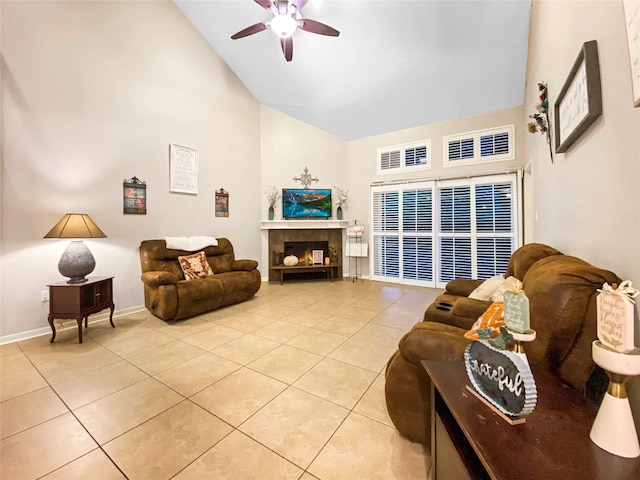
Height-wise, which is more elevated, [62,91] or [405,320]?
[62,91]

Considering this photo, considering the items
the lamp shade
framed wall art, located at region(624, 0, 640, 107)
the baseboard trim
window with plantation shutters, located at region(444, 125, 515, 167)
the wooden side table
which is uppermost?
window with plantation shutters, located at region(444, 125, 515, 167)

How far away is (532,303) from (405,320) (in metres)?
2.37

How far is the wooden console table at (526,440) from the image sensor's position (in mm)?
566

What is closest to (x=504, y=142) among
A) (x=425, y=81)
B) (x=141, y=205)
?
(x=425, y=81)

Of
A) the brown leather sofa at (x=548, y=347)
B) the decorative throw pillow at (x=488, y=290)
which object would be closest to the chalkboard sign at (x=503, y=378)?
the brown leather sofa at (x=548, y=347)

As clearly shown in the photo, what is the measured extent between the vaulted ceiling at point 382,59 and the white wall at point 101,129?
0.88 metres

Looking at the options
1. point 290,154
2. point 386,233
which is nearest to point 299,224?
point 290,154

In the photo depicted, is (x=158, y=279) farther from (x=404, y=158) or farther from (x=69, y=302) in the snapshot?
(x=404, y=158)

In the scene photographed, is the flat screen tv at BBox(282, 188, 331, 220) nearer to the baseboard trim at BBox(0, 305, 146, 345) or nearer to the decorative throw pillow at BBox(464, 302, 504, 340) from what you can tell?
the baseboard trim at BBox(0, 305, 146, 345)

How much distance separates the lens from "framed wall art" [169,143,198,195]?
13.5ft

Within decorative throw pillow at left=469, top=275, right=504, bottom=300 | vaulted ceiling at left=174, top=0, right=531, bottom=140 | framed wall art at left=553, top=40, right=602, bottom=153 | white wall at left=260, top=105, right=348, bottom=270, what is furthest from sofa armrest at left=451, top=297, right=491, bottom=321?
white wall at left=260, top=105, right=348, bottom=270

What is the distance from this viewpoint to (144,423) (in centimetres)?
158

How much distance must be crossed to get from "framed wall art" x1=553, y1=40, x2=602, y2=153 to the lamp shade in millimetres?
4133

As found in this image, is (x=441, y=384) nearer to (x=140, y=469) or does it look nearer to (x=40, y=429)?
(x=140, y=469)
